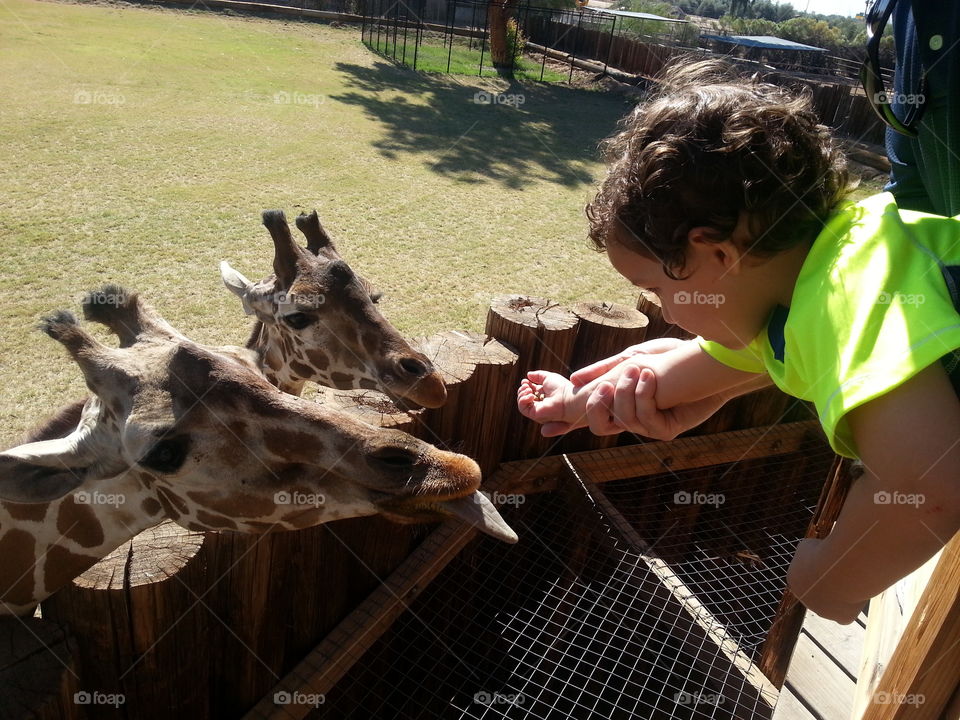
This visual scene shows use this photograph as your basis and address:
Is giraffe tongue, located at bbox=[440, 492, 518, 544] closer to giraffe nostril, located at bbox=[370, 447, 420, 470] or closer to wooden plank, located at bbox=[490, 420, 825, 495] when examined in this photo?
giraffe nostril, located at bbox=[370, 447, 420, 470]

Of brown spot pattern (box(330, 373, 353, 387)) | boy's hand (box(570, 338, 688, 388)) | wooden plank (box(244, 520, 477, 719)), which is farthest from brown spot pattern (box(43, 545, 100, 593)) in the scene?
boy's hand (box(570, 338, 688, 388))

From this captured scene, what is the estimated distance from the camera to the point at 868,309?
3.79 ft

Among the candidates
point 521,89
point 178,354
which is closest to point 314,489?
point 178,354

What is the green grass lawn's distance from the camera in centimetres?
654

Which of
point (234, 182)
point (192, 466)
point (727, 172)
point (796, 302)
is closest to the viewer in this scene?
point (796, 302)

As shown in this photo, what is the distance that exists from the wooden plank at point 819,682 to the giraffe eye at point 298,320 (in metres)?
2.51

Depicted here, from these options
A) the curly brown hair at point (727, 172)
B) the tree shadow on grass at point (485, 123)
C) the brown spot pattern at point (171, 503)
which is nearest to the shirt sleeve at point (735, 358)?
the curly brown hair at point (727, 172)

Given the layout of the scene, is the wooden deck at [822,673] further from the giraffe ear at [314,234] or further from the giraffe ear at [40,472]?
the giraffe ear at [314,234]

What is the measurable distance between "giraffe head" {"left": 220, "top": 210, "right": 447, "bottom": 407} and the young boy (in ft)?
4.44

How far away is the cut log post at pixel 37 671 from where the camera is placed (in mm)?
1875

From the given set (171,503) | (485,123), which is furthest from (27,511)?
(485,123)

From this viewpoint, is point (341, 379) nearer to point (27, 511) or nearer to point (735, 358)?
point (27, 511)

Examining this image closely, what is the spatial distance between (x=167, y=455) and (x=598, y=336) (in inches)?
105

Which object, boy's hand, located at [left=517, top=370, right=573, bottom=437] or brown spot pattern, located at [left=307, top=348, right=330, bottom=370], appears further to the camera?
brown spot pattern, located at [left=307, top=348, right=330, bottom=370]
